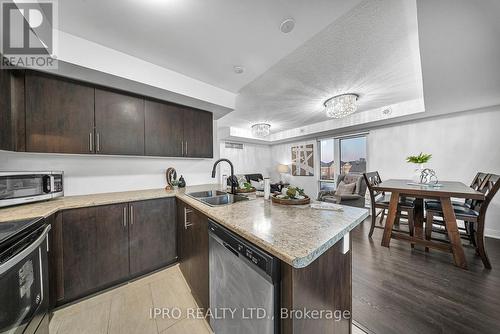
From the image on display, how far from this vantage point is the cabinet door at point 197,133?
2.43 m

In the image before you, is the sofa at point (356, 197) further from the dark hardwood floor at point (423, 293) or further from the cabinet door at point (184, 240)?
the cabinet door at point (184, 240)

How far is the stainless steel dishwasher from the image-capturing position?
0.68 meters

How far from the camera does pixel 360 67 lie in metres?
1.98

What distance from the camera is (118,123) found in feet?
6.15

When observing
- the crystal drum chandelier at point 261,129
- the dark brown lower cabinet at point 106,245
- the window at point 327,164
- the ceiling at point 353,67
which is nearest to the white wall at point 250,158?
the crystal drum chandelier at point 261,129

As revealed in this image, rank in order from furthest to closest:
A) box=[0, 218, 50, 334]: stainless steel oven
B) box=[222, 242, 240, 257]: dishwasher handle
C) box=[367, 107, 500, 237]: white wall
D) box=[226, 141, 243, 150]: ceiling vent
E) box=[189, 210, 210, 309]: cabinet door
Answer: box=[226, 141, 243, 150]: ceiling vent
box=[367, 107, 500, 237]: white wall
box=[189, 210, 210, 309]: cabinet door
box=[222, 242, 240, 257]: dishwasher handle
box=[0, 218, 50, 334]: stainless steel oven

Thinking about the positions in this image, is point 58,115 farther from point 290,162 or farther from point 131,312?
point 290,162

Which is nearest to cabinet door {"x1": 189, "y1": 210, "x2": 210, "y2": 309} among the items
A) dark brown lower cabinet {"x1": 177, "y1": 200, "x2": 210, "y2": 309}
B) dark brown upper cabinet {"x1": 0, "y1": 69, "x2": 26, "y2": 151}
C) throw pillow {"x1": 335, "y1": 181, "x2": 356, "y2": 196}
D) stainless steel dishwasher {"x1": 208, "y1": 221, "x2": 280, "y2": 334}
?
dark brown lower cabinet {"x1": 177, "y1": 200, "x2": 210, "y2": 309}

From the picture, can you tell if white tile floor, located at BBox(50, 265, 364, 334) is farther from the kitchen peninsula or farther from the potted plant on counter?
the potted plant on counter

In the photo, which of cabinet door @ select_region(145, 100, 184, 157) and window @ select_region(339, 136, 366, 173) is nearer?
cabinet door @ select_region(145, 100, 184, 157)

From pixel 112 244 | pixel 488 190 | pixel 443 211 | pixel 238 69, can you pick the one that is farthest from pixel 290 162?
pixel 112 244

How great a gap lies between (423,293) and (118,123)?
354 cm

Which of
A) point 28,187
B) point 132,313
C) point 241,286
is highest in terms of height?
point 28,187

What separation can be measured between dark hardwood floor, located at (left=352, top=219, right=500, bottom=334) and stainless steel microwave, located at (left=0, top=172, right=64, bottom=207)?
9.42 feet
